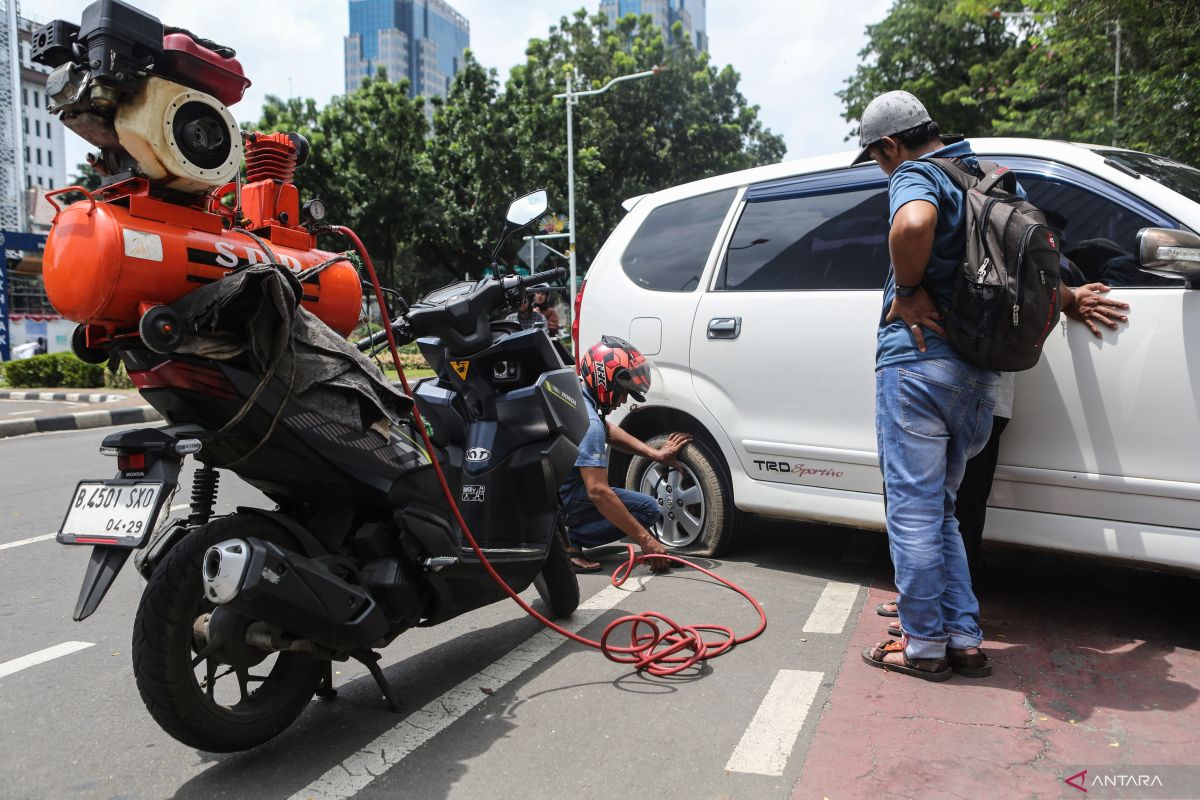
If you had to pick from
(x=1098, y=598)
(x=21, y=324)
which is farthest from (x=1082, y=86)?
(x=21, y=324)

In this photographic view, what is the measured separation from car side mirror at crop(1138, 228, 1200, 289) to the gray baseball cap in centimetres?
83

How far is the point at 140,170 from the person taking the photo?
2424mm

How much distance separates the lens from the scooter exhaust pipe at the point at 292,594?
236cm

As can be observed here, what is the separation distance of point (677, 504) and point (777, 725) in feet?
6.95

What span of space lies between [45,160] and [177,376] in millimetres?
107025

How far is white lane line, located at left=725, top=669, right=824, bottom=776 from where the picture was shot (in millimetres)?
2670

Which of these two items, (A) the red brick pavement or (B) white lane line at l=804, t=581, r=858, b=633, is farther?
(B) white lane line at l=804, t=581, r=858, b=633

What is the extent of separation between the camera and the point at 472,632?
3963mm

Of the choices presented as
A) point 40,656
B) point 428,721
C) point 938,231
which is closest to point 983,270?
point 938,231


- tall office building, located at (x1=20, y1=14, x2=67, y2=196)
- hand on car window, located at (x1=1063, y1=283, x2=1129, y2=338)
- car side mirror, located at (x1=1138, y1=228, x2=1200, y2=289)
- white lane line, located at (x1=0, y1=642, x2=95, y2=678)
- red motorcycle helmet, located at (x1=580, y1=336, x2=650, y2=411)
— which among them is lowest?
white lane line, located at (x1=0, y1=642, x2=95, y2=678)

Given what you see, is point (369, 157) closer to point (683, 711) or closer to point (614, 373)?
point (614, 373)

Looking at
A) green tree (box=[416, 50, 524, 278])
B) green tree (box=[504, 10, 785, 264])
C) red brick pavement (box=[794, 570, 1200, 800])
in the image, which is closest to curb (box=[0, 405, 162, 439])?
red brick pavement (box=[794, 570, 1200, 800])

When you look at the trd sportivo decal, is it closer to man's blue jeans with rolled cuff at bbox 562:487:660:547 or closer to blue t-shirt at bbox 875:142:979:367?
man's blue jeans with rolled cuff at bbox 562:487:660:547

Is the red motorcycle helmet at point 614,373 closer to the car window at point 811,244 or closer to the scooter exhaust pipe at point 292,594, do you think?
the car window at point 811,244
